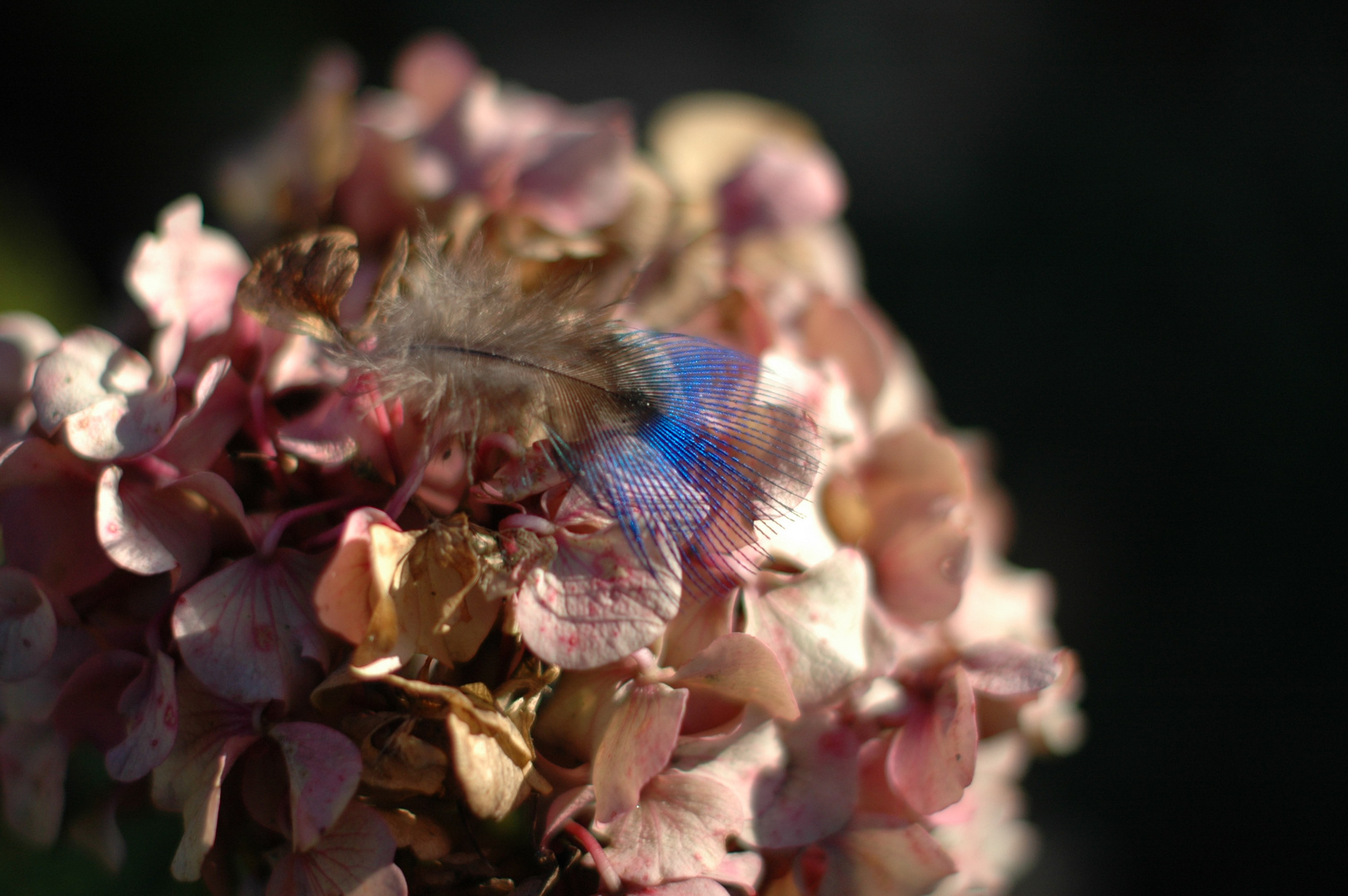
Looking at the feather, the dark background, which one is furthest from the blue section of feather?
the dark background

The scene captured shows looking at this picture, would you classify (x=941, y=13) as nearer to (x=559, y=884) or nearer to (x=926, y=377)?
(x=926, y=377)

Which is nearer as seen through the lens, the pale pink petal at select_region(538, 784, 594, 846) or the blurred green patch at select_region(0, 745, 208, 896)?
the pale pink petal at select_region(538, 784, 594, 846)

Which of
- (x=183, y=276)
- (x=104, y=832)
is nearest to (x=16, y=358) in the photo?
(x=183, y=276)

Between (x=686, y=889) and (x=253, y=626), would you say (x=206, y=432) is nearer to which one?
(x=253, y=626)

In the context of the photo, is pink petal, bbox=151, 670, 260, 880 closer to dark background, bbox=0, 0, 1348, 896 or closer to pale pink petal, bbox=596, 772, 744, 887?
pale pink petal, bbox=596, 772, 744, 887

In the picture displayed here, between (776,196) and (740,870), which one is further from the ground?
(776,196)
